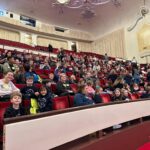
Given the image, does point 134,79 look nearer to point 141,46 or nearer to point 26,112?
point 141,46

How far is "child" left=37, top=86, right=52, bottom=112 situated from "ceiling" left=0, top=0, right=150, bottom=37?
7.48 m

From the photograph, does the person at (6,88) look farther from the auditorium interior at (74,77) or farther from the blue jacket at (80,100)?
the blue jacket at (80,100)

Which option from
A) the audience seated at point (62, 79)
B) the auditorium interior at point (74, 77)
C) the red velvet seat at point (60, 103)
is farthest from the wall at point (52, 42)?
the red velvet seat at point (60, 103)

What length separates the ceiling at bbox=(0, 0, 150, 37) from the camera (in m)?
9.59

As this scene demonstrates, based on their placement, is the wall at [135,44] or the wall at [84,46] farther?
the wall at [84,46]

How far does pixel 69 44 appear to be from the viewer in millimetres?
12281

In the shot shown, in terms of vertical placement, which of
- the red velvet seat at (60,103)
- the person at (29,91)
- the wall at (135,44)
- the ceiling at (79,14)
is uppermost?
the ceiling at (79,14)

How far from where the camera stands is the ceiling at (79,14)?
9594 millimetres

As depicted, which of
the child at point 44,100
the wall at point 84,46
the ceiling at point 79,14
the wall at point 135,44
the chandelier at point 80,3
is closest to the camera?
the child at point 44,100

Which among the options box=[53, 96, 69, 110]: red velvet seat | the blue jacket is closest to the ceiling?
box=[53, 96, 69, 110]: red velvet seat

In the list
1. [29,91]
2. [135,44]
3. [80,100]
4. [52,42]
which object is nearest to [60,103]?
[80,100]

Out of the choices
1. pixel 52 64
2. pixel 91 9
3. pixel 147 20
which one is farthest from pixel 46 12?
pixel 52 64

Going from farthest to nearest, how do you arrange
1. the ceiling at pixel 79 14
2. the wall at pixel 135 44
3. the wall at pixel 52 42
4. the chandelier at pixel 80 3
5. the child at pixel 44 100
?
the wall at pixel 52 42 < the wall at pixel 135 44 < the chandelier at pixel 80 3 < the ceiling at pixel 79 14 < the child at pixel 44 100

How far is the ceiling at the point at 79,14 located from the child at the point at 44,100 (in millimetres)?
7483
